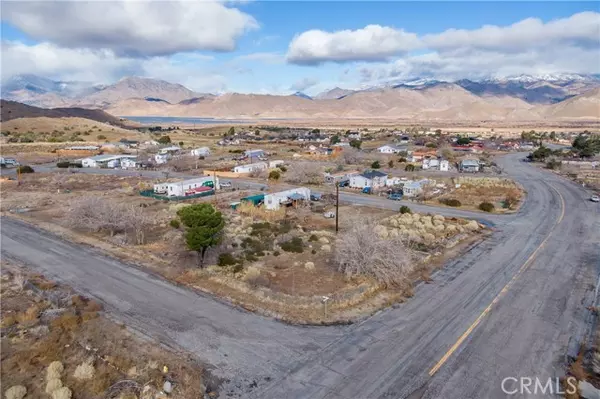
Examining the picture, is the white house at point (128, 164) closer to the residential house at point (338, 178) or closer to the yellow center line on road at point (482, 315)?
the residential house at point (338, 178)

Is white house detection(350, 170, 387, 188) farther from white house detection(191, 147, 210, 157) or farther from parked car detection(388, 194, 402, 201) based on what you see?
white house detection(191, 147, 210, 157)

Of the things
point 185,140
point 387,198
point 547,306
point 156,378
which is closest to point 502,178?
point 387,198

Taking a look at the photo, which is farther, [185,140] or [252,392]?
[185,140]

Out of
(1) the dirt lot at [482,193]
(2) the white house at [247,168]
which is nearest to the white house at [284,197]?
(1) the dirt lot at [482,193]

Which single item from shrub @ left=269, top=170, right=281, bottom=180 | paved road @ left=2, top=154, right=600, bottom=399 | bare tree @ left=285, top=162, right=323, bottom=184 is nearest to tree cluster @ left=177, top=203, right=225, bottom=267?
paved road @ left=2, top=154, right=600, bottom=399

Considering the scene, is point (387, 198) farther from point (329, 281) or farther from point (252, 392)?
point (252, 392)

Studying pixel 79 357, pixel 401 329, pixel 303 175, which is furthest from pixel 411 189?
pixel 79 357
